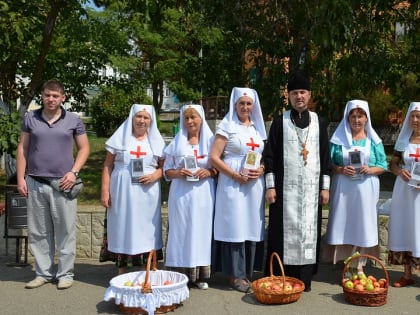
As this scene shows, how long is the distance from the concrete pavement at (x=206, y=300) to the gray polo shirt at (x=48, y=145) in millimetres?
1115

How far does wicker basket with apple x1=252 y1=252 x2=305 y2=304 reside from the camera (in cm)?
481

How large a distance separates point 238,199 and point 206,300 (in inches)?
37.4

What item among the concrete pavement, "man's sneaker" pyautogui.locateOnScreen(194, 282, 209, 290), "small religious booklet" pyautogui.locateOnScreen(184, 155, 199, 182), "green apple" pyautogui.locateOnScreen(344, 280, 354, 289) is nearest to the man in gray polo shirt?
the concrete pavement

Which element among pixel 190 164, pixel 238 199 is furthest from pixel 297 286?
pixel 190 164

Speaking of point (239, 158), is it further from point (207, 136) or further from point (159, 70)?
point (159, 70)

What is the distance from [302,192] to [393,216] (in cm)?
99

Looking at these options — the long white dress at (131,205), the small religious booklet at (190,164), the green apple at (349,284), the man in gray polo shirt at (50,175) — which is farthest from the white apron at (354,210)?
the man in gray polo shirt at (50,175)

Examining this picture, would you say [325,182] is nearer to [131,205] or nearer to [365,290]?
[365,290]

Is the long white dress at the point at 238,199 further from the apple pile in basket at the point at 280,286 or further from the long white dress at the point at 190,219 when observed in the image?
the apple pile in basket at the point at 280,286

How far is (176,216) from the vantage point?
17.3ft

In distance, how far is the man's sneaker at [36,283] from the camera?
5359 millimetres

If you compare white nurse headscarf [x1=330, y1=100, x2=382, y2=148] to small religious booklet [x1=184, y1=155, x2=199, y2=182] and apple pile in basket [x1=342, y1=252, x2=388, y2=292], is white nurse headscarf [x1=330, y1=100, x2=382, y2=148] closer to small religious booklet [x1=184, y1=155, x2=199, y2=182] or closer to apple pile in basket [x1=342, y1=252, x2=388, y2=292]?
apple pile in basket [x1=342, y1=252, x2=388, y2=292]

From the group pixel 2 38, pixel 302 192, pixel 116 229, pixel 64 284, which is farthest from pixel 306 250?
pixel 2 38

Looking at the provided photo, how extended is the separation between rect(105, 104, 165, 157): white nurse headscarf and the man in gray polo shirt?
0.38 meters
